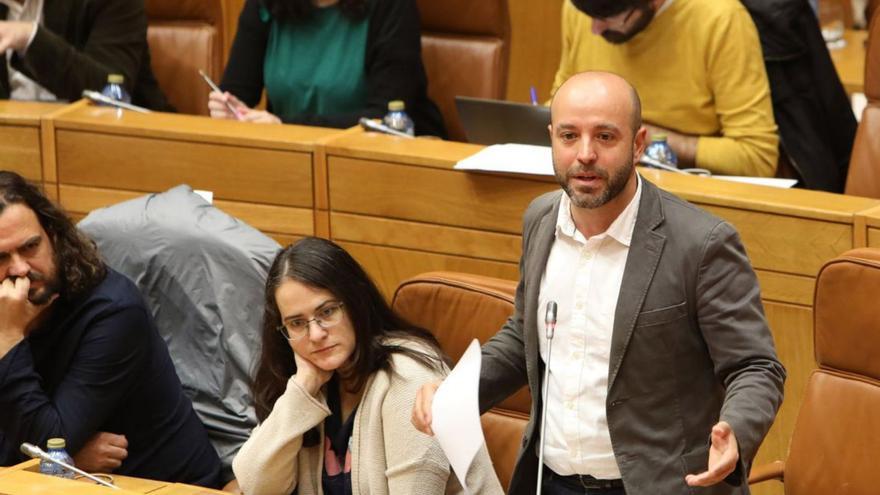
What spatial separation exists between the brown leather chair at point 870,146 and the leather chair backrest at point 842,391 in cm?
75

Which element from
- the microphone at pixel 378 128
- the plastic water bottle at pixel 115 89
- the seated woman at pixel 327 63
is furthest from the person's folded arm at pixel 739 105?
the plastic water bottle at pixel 115 89

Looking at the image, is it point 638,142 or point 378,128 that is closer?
point 638,142

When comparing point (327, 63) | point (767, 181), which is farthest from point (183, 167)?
point (767, 181)

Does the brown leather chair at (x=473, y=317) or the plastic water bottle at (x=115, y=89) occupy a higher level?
the plastic water bottle at (x=115, y=89)

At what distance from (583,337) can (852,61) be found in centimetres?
272

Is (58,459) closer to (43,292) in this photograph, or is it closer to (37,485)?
(37,485)

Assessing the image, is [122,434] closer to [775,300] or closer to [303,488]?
[303,488]

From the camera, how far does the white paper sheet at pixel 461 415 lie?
4.69 ft

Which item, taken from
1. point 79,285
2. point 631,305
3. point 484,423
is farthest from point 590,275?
point 79,285

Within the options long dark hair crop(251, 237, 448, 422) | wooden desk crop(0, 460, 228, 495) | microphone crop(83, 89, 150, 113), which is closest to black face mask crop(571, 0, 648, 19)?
long dark hair crop(251, 237, 448, 422)

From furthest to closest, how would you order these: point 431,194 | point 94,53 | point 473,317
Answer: point 94,53 < point 431,194 < point 473,317

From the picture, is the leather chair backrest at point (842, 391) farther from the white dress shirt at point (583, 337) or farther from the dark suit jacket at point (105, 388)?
the dark suit jacket at point (105, 388)

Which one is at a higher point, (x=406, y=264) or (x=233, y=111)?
(x=233, y=111)

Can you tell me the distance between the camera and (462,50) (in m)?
3.14
